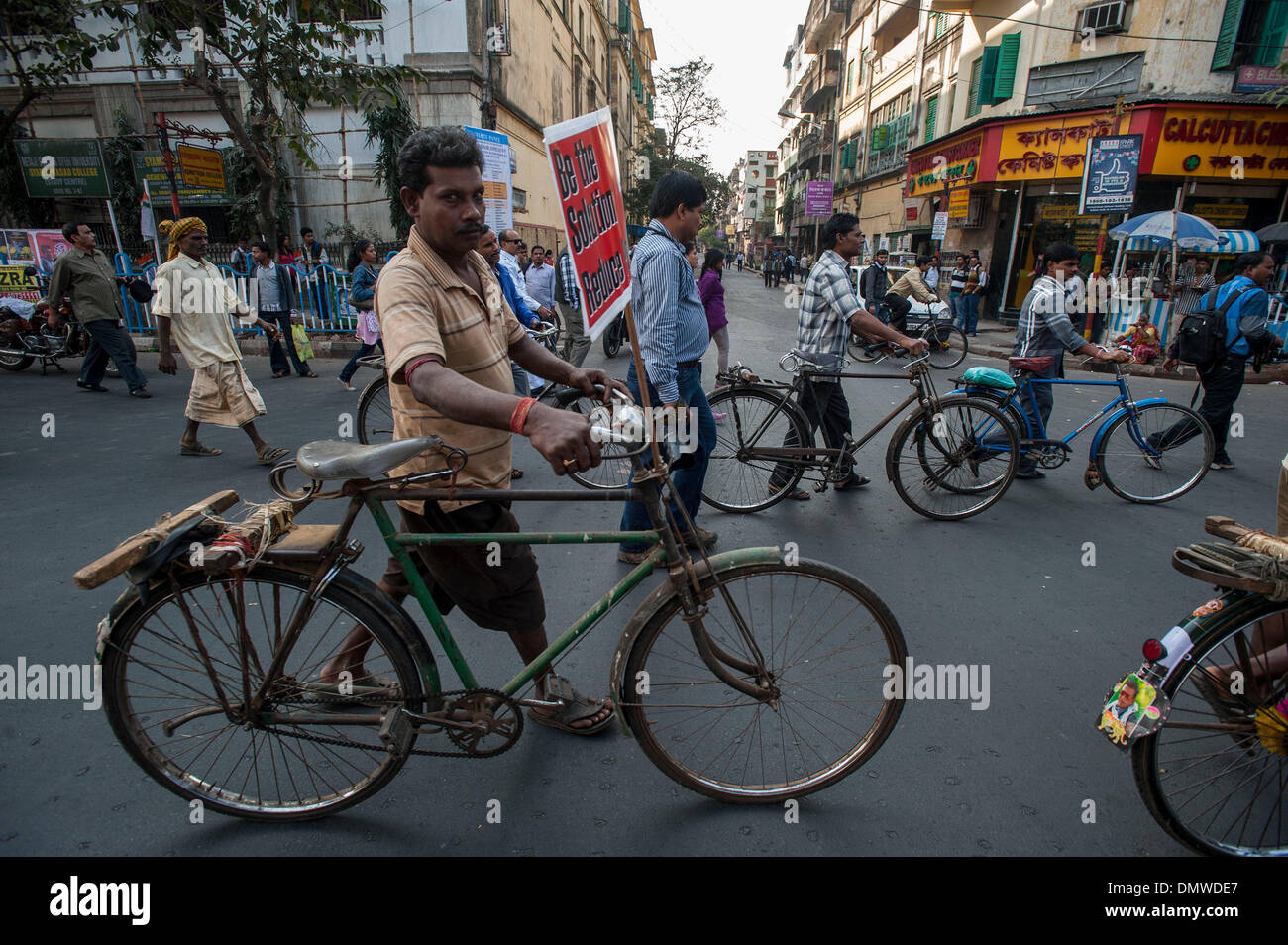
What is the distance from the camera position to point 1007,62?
648 inches

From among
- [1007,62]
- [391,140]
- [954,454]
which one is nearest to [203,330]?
[954,454]

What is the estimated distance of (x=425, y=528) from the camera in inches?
81.4

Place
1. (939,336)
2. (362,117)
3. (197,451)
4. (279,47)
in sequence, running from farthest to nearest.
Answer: (362,117), (939,336), (279,47), (197,451)

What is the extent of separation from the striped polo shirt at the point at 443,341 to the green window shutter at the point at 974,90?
2069 centimetres

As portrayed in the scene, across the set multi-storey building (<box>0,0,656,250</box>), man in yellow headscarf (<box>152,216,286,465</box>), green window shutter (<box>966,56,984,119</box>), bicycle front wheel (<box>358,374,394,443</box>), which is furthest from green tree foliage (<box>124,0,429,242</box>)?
green window shutter (<box>966,56,984,119</box>)

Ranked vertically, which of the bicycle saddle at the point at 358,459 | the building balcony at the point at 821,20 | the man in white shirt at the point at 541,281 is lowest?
the bicycle saddle at the point at 358,459

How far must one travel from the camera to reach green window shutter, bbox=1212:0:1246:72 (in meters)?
12.8

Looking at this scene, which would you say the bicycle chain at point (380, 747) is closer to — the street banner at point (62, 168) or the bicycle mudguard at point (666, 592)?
the bicycle mudguard at point (666, 592)

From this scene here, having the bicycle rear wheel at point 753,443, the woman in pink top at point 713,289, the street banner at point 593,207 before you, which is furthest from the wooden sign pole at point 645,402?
the woman in pink top at point 713,289

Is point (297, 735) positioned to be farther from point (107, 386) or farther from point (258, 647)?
point (107, 386)

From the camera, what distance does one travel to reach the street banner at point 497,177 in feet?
41.4

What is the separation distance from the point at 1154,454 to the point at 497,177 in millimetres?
11879

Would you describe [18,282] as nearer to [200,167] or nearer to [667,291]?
[200,167]
